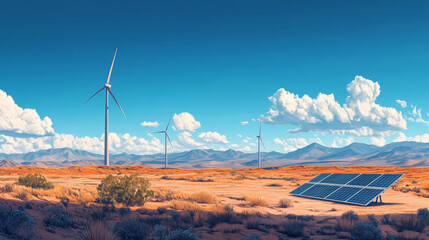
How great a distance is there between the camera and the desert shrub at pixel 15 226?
10836mm

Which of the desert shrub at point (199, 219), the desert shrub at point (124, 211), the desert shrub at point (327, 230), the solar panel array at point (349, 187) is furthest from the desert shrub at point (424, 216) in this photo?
the desert shrub at point (124, 211)

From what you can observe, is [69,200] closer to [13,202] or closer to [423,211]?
[13,202]

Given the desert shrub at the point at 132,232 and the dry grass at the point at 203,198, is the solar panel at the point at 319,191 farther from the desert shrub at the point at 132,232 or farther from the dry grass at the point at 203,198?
the desert shrub at the point at 132,232

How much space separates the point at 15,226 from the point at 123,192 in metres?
12.4

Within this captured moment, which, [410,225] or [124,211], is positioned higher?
[124,211]

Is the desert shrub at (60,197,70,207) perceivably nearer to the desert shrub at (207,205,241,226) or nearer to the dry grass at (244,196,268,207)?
the desert shrub at (207,205,241,226)

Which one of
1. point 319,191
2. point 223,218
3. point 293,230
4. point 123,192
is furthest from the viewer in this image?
point 319,191

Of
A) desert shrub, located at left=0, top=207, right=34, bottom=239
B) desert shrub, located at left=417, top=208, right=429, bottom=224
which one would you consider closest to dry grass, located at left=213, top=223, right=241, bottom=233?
desert shrub, located at left=0, top=207, right=34, bottom=239

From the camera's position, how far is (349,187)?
90.8 ft

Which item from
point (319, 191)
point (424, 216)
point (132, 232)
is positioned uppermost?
point (132, 232)

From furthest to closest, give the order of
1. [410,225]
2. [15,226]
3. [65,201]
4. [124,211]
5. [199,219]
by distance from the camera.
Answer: [65,201] < [124,211] < [199,219] < [410,225] < [15,226]

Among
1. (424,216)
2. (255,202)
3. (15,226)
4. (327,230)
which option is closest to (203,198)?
(255,202)

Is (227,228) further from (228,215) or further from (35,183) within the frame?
(35,183)

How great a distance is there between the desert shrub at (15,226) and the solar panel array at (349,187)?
21.1 metres
